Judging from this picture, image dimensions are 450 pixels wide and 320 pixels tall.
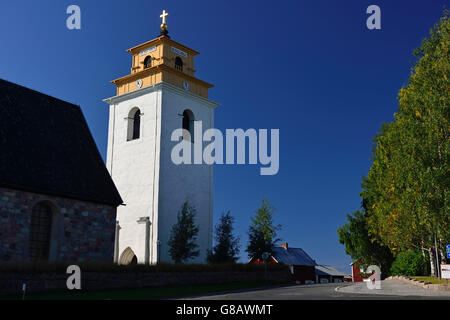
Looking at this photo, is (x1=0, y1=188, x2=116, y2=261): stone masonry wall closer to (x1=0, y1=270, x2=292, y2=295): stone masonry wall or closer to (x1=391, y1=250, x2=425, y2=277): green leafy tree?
(x1=0, y1=270, x2=292, y2=295): stone masonry wall

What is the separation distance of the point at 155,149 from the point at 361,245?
2086 cm

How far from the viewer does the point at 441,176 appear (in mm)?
29328

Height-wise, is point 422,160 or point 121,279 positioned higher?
point 422,160

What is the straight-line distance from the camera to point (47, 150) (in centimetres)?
3191

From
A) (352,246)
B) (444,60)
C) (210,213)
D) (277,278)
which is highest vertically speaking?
→ (444,60)

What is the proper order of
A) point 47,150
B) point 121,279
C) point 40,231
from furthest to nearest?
point 47,150, point 40,231, point 121,279

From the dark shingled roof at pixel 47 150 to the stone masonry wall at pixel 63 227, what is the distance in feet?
1.77

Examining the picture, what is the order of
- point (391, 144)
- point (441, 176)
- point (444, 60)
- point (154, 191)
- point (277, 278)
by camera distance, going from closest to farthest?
point (441, 176)
point (444, 60)
point (391, 144)
point (277, 278)
point (154, 191)

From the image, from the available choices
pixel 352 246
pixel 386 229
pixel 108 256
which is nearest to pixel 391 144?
pixel 386 229

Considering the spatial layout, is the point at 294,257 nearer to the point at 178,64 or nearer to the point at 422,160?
the point at 178,64

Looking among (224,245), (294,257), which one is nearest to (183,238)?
(224,245)

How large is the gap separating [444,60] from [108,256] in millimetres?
26628

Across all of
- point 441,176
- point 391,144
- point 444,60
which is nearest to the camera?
point 441,176

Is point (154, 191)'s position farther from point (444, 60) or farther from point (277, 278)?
point (444, 60)
